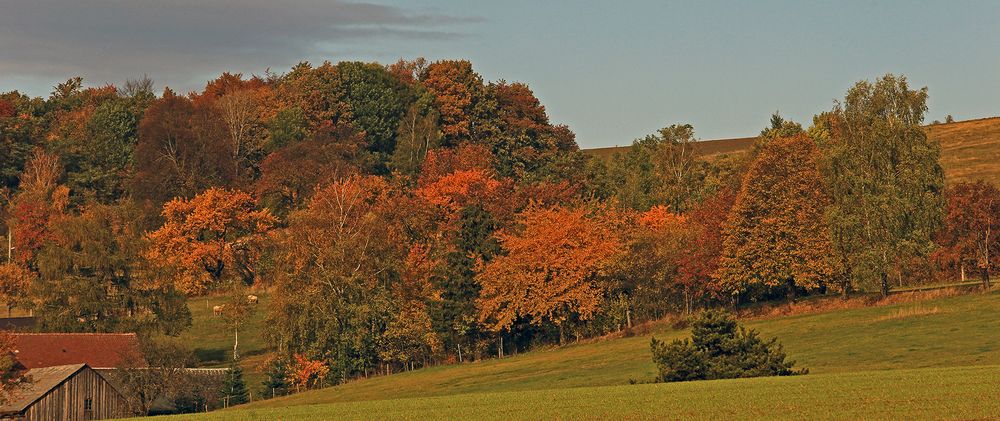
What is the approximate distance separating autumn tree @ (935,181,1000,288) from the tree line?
20 cm

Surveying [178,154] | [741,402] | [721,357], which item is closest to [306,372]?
[721,357]

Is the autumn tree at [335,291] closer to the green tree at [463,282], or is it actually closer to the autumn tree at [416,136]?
the green tree at [463,282]

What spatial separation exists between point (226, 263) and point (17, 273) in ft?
69.7

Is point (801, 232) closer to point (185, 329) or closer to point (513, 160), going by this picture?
point (185, 329)

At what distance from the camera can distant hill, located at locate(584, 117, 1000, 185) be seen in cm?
15838

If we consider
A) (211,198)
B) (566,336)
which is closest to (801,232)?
(566,336)

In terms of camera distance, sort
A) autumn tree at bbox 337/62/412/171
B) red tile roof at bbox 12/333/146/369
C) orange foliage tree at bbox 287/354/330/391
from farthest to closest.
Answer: autumn tree at bbox 337/62/412/171 < red tile roof at bbox 12/333/146/369 < orange foliage tree at bbox 287/354/330/391

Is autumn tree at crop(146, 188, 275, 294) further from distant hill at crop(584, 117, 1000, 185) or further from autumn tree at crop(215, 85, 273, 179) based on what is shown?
distant hill at crop(584, 117, 1000, 185)

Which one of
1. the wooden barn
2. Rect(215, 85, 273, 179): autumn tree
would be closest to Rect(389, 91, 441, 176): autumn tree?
Rect(215, 85, 273, 179): autumn tree

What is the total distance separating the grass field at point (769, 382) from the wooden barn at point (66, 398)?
1567 cm

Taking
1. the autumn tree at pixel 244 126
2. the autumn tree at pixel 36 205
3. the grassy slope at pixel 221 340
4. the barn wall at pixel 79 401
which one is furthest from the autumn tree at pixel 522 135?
the barn wall at pixel 79 401

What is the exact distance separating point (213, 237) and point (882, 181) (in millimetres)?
75110

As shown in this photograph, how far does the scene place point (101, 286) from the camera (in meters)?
113

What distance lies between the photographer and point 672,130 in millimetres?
152500
